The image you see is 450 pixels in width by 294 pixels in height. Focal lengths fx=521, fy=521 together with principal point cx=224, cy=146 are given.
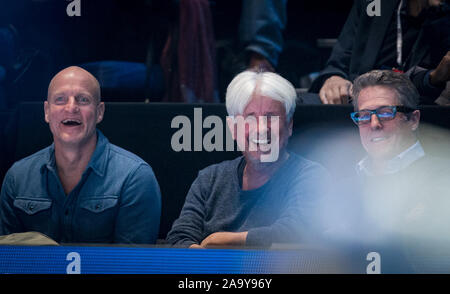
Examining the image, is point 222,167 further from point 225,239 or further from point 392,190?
point 392,190

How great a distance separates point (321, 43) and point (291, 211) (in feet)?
7.16

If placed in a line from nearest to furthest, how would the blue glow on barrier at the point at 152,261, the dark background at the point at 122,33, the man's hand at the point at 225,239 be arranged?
the blue glow on barrier at the point at 152,261, the man's hand at the point at 225,239, the dark background at the point at 122,33

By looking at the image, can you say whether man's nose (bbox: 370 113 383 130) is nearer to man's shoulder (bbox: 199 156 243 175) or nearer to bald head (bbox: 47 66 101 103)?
man's shoulder (bbox: 199 156 243 175)

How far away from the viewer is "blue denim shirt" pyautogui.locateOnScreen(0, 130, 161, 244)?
1.54 m

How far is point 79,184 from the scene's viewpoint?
1571mm

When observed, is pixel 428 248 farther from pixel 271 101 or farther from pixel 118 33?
pixel 118 33

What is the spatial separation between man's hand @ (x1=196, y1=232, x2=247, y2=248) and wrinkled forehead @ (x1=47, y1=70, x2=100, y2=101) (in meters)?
0.58

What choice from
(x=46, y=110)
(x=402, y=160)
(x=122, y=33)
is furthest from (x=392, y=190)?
(x=122, y=33)

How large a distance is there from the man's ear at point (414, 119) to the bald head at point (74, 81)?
954mm

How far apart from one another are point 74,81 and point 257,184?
2.15ft

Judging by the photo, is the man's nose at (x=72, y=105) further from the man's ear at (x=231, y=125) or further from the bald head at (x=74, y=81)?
the man's ear at (x=231, y=125)

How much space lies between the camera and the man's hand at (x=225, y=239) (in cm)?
142

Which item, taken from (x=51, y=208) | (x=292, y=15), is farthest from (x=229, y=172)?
(x=292, y=15)

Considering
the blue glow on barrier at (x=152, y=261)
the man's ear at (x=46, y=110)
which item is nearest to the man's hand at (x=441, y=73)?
the blue glow on barrier at (x=152, y=261)
